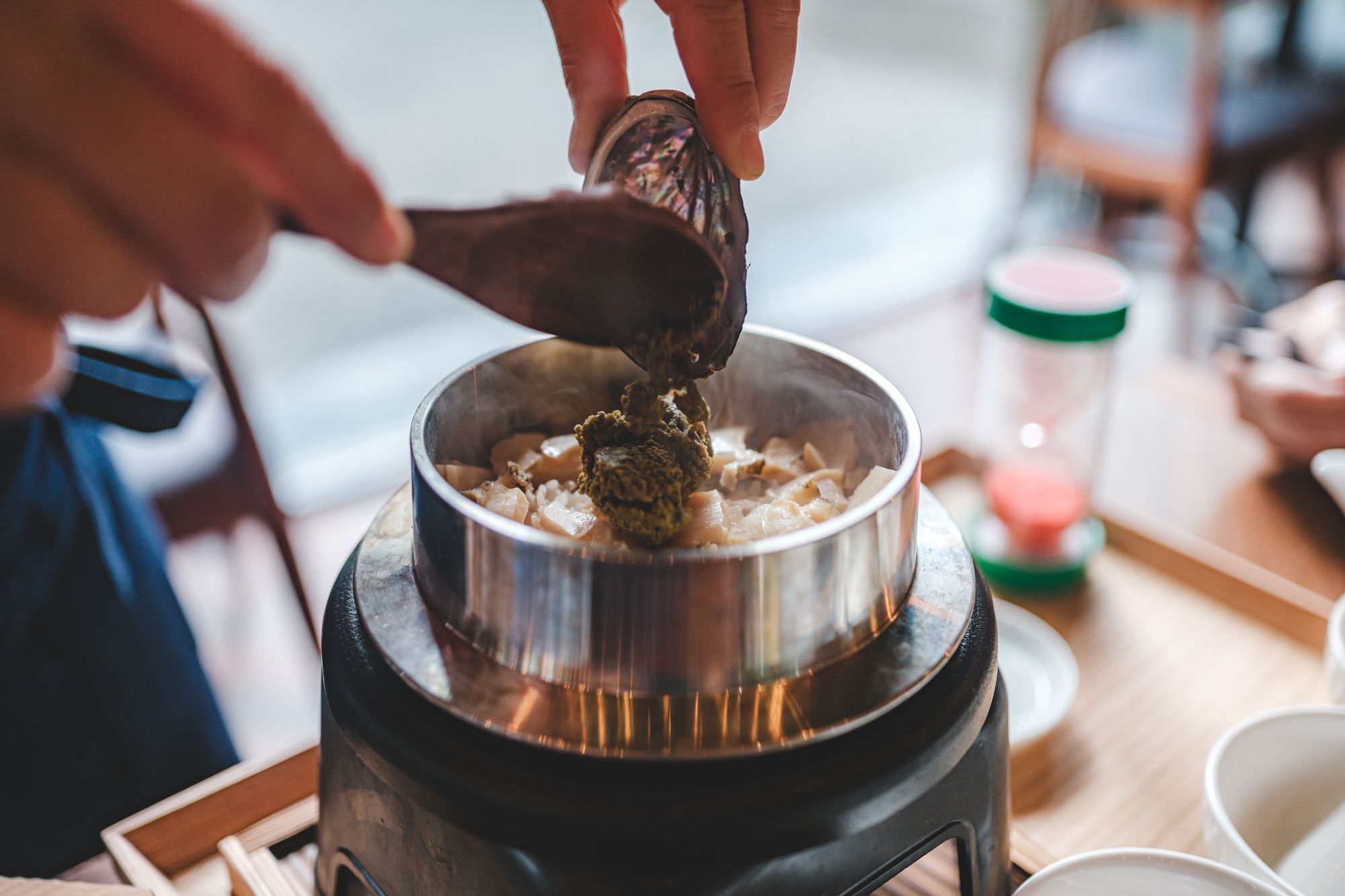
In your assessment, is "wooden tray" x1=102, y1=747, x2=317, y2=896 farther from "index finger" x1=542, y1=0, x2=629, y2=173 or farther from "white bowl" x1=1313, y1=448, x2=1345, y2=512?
"white bowl" x1=1313, y1=448, x2=1345, y2=512

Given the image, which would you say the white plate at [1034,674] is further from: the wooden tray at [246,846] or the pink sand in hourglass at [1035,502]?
the wooden tray at [246,846]

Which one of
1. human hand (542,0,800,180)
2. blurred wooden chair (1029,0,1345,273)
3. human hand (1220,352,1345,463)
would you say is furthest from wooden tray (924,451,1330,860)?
blurred wooden chair (1029,0,1345,273)

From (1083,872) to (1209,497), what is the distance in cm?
117

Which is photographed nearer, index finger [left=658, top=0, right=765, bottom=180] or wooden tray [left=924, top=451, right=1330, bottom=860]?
index finger [left=658, top=0, right=765, bottom=180]

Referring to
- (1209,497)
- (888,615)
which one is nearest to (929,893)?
(888,615)

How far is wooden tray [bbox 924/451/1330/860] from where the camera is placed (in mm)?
1299

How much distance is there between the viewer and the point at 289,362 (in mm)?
4102

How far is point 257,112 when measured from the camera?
26.1 inches

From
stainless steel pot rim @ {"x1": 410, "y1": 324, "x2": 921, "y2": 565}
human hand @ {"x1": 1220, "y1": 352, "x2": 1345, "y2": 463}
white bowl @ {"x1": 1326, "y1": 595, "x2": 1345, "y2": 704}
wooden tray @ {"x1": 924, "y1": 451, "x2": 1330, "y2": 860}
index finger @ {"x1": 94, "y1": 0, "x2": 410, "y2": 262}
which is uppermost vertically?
index finger @ {"x1": 94, "y1": 0, "x2": 410, "y2": 262}

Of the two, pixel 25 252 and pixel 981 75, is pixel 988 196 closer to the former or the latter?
pixel 981 75

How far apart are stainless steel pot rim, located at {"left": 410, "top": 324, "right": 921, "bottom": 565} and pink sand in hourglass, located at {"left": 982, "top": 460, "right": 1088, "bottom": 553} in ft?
2.59

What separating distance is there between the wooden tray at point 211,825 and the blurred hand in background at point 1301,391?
164cm

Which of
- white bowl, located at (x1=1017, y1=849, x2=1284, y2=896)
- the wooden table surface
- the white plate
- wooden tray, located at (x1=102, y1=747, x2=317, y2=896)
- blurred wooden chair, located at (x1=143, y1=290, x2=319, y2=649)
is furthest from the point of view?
blurred wooden chair, located at (x1=143, y1=290, x2=319, y2=649)

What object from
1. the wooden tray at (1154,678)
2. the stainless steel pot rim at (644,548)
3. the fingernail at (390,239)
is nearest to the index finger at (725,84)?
the stainless steel pot rim at (644,548)
